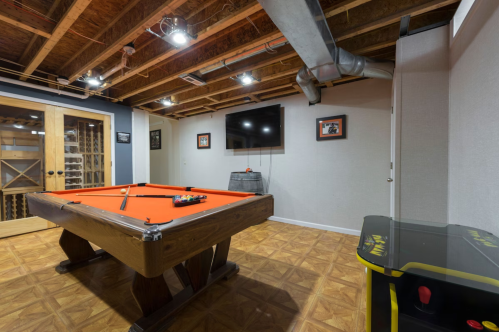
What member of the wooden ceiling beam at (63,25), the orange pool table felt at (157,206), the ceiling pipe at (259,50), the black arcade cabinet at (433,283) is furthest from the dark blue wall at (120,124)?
the black arcade cabinet at (433,283)

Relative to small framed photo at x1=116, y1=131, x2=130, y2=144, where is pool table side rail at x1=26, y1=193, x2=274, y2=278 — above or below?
below

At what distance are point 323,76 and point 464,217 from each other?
1739 millimetres

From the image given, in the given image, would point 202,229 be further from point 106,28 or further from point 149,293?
point 106,28

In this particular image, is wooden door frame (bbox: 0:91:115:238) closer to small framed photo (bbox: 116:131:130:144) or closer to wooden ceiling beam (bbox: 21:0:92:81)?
small framed photo (bbox: 116:131:130:144)

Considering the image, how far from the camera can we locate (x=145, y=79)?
3.21m

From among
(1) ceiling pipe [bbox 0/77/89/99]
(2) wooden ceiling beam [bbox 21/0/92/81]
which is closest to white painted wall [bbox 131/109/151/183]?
(1) ceiling pipe [bbox 0/77/89/99]

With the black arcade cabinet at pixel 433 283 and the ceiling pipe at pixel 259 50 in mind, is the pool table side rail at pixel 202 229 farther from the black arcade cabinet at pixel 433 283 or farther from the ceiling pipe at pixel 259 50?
the ceiling pipe at pixel 259 50

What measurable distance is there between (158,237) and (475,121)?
6.24ft

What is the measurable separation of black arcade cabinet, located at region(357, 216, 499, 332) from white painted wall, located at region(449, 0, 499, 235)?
0.27 m

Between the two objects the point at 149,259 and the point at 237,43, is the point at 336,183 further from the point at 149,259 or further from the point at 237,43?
the point at 149,259

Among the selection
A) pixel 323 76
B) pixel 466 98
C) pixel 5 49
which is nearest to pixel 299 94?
pixel 323 76

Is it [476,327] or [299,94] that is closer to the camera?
[476,327]

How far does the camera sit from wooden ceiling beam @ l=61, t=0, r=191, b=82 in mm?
1613

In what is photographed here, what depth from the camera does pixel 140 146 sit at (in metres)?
4.48
